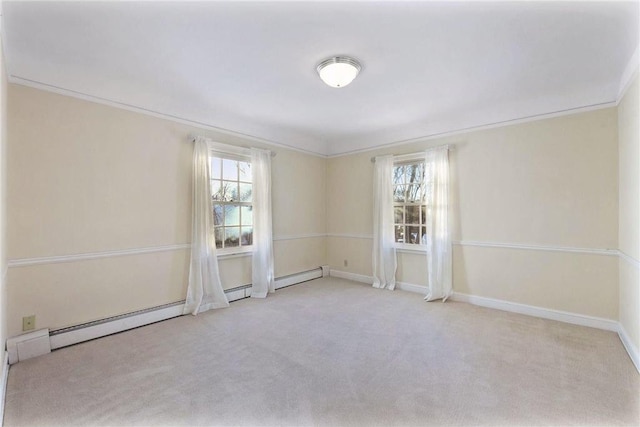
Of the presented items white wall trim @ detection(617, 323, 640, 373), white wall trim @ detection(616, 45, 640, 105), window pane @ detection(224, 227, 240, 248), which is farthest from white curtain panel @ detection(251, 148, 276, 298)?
white wall trim @ detection(616, 45, 640, 105)

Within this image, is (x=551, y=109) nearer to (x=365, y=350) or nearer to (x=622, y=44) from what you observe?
(x=622, y=44)

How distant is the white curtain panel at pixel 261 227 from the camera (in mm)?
4230

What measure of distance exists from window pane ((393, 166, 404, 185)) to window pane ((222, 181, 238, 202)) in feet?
8.27

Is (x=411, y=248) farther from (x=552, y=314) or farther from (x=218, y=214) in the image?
(x=218, y=214)

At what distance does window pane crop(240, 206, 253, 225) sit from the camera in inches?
167

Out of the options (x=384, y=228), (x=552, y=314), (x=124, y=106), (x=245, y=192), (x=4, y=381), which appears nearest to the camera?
(x=4, y=381)

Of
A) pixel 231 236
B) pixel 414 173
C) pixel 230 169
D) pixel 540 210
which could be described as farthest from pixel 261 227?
pixel 540 210

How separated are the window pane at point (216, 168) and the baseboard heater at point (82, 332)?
162cm

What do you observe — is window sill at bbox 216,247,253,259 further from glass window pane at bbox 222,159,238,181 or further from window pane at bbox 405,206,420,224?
window pane at bbox 405,206,420,224

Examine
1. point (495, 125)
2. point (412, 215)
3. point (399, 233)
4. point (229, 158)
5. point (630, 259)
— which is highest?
point (495, 125)

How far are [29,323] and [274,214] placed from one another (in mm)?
2992

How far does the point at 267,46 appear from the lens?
88.7 inches

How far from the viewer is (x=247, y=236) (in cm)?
429

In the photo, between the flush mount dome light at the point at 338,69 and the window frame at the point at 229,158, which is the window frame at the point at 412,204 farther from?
the window frame at the point at 229,158
